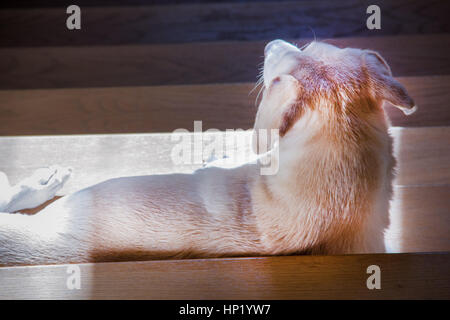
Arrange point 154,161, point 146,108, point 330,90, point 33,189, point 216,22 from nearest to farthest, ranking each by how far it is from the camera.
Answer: point 330,90
point 33,189
point 154,161
point 146,108
point 216,22

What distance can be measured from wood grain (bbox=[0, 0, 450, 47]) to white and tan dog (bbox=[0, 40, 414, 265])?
0.58 m

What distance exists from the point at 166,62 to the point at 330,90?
76 cm

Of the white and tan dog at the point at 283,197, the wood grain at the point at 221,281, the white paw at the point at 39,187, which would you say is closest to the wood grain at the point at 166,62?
the white paw at the point at 39,187

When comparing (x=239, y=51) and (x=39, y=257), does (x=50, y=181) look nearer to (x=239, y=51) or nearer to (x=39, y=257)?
(x=39, y=257)

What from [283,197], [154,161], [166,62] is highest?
[166,62]

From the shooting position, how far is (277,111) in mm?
894

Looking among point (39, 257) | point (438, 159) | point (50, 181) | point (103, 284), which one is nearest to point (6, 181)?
point (50, 181)

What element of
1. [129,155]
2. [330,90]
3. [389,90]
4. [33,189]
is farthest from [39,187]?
[389,90]

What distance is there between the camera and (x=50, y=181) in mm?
1139

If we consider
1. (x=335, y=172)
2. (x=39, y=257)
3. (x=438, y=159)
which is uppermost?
(x=438, y=159)

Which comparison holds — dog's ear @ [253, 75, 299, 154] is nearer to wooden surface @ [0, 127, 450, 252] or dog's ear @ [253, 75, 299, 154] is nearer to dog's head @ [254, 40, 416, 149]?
dog's head @ [254, 40, 416, 149]

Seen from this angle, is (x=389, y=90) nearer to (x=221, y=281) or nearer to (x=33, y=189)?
(x=221, y=281)

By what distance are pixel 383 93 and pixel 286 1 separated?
805mm

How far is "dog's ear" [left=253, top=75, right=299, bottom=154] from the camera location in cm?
88
